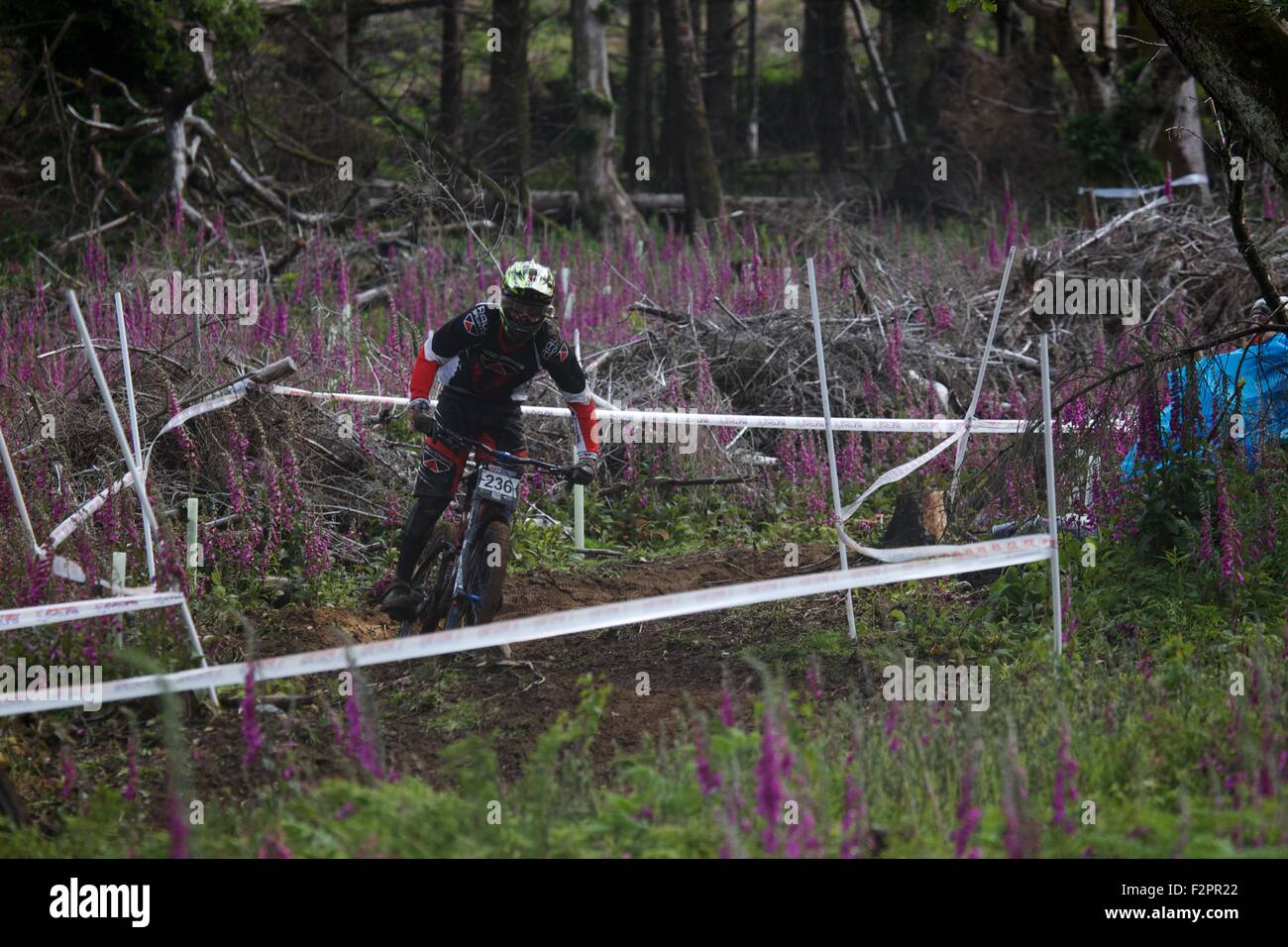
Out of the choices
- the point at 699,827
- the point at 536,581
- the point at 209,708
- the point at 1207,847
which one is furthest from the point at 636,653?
the point at 1207,847

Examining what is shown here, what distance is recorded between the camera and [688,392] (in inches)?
434

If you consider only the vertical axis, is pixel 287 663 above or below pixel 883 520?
below

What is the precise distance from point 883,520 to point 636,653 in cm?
293

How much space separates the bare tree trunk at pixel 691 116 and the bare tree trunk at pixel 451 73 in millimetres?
5013

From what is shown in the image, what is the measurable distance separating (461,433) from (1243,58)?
14.1ft

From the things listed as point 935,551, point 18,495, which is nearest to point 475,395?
point 18,495

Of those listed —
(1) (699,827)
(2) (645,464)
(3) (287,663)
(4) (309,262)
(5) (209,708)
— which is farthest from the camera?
(4) (309,262)

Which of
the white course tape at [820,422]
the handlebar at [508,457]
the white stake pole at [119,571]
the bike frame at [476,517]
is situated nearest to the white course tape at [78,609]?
the white stake pole at [119,571]

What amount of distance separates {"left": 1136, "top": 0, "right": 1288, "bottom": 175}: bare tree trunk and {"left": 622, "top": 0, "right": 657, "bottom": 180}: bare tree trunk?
18.6 meters

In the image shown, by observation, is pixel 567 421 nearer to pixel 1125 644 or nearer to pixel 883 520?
pixel 883 520

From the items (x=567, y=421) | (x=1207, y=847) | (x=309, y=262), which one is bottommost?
(x=1207, y=847)

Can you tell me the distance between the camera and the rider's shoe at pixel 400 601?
7.35 meters

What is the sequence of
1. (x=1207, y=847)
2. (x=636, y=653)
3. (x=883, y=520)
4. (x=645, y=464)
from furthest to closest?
(x=645, y=464) < (x=883, y=520) < (x=636, y=653) < (x=1207, y=847)

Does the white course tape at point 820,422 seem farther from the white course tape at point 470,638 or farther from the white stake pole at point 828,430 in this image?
the white course tape at point 470,638
